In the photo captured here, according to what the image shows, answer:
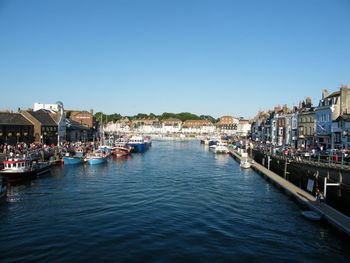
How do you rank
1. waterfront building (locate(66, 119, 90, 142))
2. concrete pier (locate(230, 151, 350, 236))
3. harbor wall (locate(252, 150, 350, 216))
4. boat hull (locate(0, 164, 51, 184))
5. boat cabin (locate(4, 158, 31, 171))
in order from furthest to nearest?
waterfront building (locate(66, 119, 90, 142)), boat cabin (locate(4, 158, 31, 171)), boat hull (locate(0, 164, 51, 184)), harbor wall (locate(252, 150, 350, 216)), concrete pier (locate(230, 151, 350, 236))

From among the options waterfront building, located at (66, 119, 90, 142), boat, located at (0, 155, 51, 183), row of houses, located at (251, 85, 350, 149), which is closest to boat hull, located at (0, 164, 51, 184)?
boat, located at (0, 155, 51, 183)

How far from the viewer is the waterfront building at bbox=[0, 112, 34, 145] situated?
63688mm

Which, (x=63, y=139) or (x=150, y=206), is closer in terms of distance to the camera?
(x=150, y=206)

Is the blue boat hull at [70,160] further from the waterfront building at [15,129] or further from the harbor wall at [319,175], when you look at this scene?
the harbor wall at [319,175]

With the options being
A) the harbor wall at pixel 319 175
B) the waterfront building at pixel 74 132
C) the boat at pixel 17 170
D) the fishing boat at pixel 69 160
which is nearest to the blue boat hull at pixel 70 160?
the fishing boat at pixel 69 160

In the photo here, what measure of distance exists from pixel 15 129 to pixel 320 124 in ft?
207

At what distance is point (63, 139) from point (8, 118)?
780 inches

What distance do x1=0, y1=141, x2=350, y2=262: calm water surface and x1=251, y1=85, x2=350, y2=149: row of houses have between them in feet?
64.8

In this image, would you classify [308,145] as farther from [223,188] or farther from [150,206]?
[150,206]

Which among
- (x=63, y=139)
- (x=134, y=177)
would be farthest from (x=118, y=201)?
(x=63, y=139)

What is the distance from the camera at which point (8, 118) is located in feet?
222

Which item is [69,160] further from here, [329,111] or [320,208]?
[329,111]

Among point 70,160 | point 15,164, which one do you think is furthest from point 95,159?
point 15,164

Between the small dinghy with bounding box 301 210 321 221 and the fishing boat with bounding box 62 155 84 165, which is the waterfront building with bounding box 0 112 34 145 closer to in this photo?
the fishing boat with bounding box 62 155 84 165
